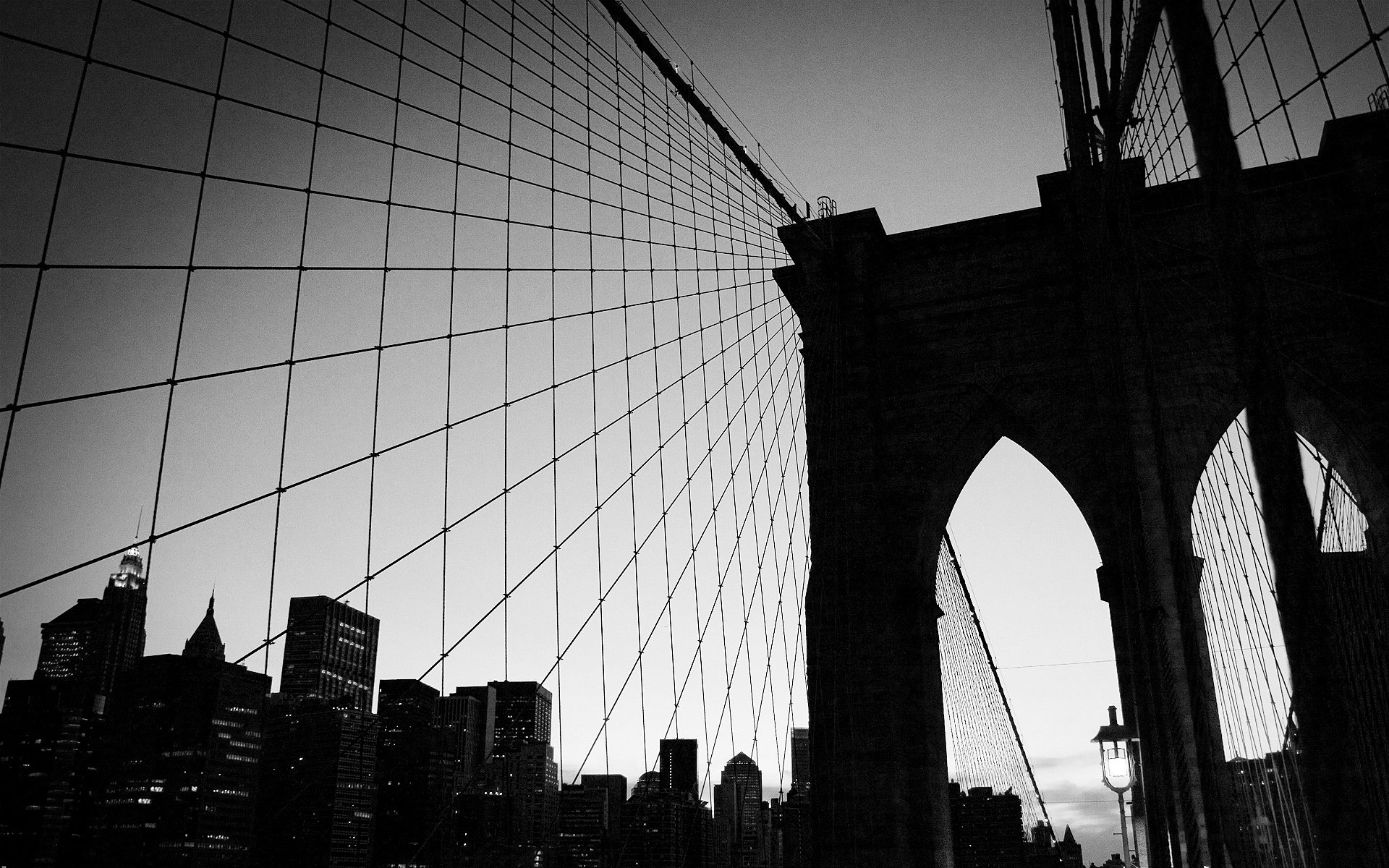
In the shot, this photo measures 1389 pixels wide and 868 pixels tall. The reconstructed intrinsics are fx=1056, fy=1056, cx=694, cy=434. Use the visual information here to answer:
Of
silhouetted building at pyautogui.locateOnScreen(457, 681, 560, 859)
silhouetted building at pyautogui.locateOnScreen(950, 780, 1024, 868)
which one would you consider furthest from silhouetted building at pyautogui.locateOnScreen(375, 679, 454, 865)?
silhouetted building at pyautogui.locateOnScreen(950, 780, 1024, 868)

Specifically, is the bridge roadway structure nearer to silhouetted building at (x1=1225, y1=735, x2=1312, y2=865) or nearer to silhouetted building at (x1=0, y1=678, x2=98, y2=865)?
silhouetted building at (x1=1225, y1=735, x2=1312, y2=865)

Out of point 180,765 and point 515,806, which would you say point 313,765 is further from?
point 515,806

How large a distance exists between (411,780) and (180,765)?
1585cm

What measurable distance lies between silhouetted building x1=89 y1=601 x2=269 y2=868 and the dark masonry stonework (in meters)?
7.21

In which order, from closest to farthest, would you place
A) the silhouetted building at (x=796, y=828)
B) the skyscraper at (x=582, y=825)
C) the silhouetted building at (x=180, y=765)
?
the silhouetted building at (x=180, y=765) < the skyscraper at (x=582, y=825) < the silhouetted building at (x=796, y=828)

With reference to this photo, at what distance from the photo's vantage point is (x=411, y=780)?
20344 millimetres

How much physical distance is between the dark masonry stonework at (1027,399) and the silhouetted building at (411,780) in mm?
4771

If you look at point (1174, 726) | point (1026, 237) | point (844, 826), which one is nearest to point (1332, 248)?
point (1026, 237)

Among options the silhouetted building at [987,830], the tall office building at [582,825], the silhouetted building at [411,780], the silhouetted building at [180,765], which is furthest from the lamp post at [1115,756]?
the silhouetted building at [987,830]

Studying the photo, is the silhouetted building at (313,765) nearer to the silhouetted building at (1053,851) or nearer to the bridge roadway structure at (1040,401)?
the bridge roadway structure at (1040,401)

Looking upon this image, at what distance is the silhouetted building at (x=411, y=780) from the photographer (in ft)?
42.6

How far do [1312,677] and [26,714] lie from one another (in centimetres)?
960

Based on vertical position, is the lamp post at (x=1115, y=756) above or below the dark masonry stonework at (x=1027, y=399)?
below

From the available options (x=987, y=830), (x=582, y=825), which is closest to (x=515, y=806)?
(x=582, y=825)
